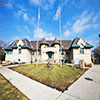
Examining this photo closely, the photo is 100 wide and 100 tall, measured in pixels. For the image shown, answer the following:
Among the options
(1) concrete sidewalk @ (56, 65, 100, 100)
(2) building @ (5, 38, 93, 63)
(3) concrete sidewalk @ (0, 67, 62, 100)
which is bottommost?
(1) concrete sidewalk @ (56, 65, 100, 100)

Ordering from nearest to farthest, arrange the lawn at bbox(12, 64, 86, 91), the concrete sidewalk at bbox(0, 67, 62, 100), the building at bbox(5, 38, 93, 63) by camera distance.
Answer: the concrete sidewalk at bbox(0, 67, 62, 100), the lawn at bbox(12, 64, 86, 91), the building at bbox(5, 38, 93, 63)

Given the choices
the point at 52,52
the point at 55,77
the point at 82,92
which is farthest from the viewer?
the point at 52,52

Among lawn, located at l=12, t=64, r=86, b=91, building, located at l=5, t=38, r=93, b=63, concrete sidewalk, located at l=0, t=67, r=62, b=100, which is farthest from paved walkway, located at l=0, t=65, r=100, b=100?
building, located at l=5, t=38, r=93, b=63

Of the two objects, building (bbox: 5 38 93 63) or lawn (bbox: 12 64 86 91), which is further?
building (bbox: 5 38 93 63)

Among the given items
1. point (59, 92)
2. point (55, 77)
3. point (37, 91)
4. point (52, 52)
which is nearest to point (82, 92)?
point (59, 92)

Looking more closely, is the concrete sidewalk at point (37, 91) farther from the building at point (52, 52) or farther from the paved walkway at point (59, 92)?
the building at point (52, 52)

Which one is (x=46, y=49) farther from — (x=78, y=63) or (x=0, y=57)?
(x=0, y=57)

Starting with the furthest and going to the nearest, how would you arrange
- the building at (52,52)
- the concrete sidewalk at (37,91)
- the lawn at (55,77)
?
the building at (52,52) < the lawn at (55,77) < the concrete sidewalk at (37,91)

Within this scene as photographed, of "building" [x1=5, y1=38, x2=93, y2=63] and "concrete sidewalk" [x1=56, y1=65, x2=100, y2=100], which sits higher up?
"building" [x1=5, y1=38, x2=93, y2=63]

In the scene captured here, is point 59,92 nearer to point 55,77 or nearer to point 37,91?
point 37,91

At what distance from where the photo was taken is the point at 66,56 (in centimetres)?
2014

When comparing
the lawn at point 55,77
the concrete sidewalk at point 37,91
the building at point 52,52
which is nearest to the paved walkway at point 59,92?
the concrete sidewalk at point 37,91

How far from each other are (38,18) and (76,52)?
47.4ft

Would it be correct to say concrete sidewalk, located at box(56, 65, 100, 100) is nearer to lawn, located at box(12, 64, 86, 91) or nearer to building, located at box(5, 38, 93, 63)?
lawn, located at box(12, 64, 86, 91)
